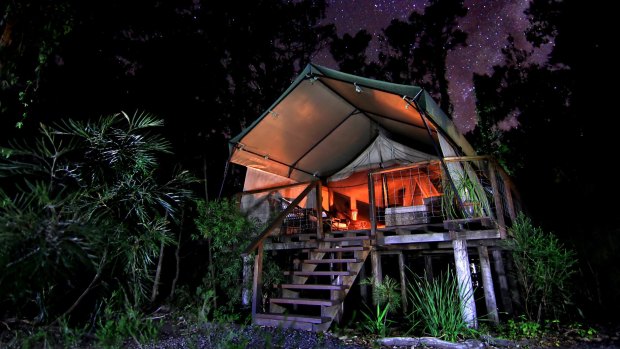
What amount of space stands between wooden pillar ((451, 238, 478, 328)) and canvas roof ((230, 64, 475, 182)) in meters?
1.67

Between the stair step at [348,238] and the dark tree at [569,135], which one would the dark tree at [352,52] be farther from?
the stair step at [348,238]

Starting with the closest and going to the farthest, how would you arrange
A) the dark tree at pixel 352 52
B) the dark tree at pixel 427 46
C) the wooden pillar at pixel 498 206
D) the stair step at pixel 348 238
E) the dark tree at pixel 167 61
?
the dark tree at pixel 167 61, the wooden pillar at pixel 498 206, the stair step at pixel 348 238, the dark tree at pixel 352 52, the dark tree at pixel 427 46

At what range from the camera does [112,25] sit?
8.59 m

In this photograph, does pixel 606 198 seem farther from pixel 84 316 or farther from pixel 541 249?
pixel 84 316

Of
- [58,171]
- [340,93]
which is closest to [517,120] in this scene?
[340,93]

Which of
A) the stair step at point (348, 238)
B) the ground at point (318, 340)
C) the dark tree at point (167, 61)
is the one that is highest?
the dark tree at point (167, 61)

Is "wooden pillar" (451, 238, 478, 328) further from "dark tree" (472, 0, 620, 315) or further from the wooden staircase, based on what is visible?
"dark tree" (472, 0, 620, 315)

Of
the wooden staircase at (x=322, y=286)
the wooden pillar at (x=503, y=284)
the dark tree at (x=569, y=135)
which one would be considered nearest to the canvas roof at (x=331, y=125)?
the wooden pillar at (x=503, y=284)

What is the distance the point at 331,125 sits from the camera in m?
8.08

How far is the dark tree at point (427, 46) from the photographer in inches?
736

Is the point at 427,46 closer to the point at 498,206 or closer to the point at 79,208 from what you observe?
the point at 498,206

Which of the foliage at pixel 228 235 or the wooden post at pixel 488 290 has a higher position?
the foliage at pixel 228 235

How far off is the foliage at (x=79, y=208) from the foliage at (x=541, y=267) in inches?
183

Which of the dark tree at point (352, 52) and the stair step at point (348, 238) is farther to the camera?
the dark tree at point (352, 52)
